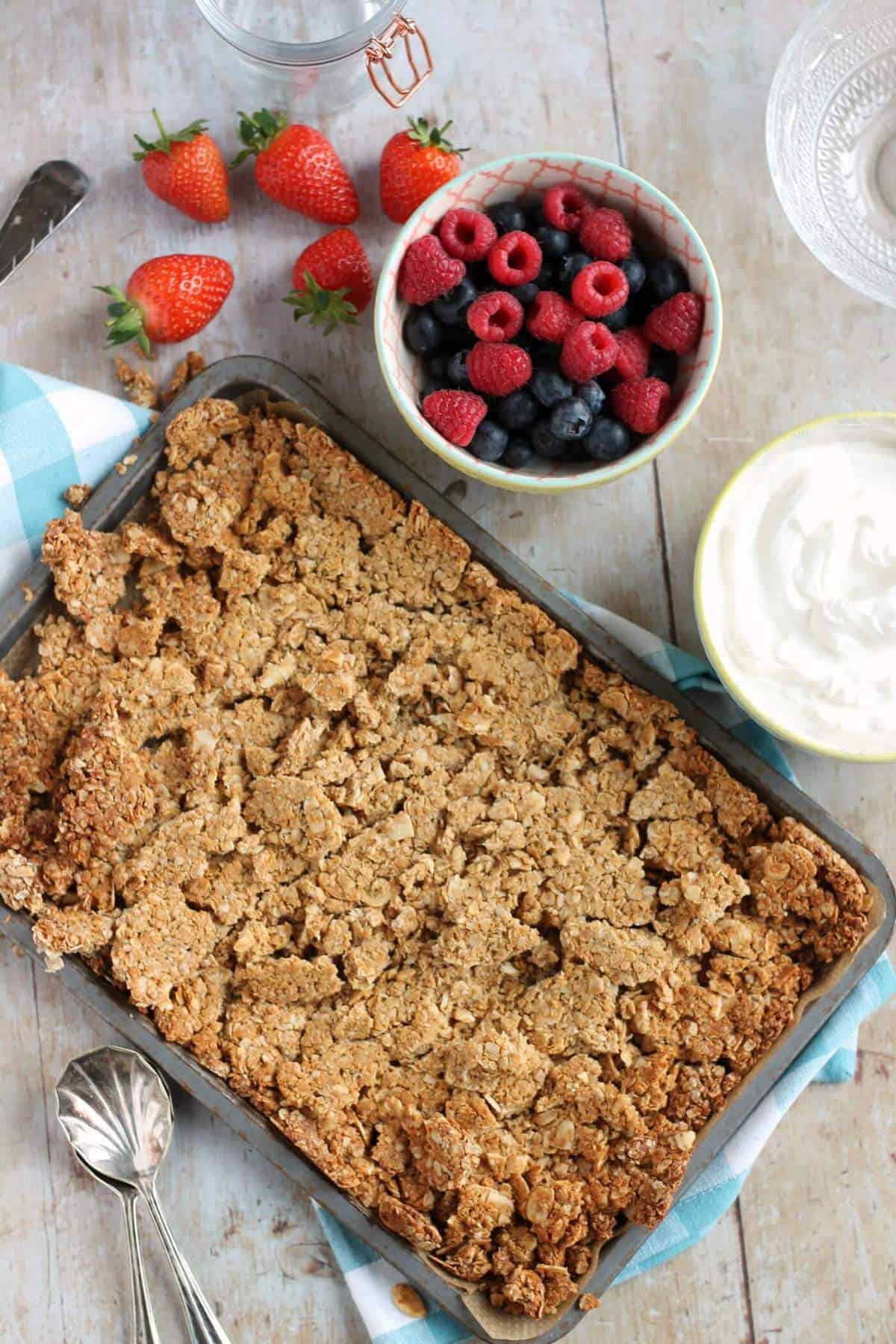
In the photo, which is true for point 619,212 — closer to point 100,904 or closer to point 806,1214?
point 100,904

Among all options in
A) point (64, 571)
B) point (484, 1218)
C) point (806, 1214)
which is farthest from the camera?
point (806, 1214)

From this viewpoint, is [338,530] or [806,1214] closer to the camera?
[338,530]

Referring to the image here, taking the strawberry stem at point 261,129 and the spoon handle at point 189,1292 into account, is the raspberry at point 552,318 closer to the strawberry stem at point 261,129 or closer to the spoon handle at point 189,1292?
A: the strawberry stem at point 261,129

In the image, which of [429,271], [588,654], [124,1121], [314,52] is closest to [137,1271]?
[124,1121]

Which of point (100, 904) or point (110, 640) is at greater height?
point (110, 640)

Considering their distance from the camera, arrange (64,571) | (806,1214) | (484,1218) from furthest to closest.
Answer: (806,1214), (64,571), (484,1218)

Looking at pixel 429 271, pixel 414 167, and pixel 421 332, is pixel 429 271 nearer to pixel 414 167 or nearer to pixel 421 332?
pixel 421 332

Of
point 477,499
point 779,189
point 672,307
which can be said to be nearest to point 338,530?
point 477,499
